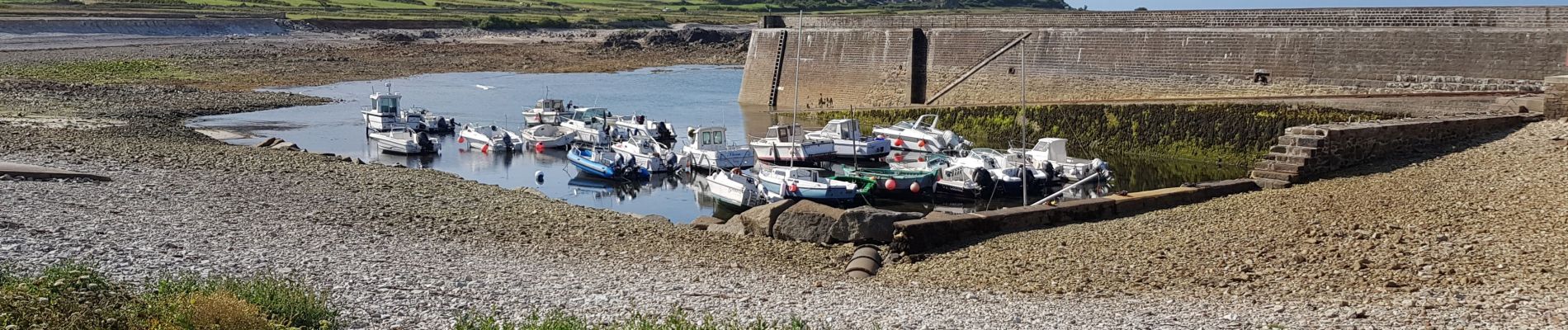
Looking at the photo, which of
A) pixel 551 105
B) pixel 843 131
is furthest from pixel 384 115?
pixel 843 131

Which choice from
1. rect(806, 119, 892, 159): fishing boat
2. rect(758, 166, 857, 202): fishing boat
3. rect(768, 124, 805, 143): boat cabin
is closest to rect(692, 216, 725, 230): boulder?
rect(758, 166, 857, 202): fishing boat

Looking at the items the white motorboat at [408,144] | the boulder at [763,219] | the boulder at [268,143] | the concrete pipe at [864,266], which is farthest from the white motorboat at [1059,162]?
the boulder at [268,143]

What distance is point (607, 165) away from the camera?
2902cm

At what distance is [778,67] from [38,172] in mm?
30697

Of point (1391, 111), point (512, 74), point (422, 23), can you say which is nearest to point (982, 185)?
point (1391, 111)

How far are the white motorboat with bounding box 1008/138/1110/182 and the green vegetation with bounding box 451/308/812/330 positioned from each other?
17.4m

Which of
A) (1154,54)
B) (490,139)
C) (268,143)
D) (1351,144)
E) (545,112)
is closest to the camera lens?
(1351,144)

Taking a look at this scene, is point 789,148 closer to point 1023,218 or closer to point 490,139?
point 490,139

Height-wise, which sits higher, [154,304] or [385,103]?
[154,304]

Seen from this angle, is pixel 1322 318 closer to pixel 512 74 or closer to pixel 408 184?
pixel 408 184

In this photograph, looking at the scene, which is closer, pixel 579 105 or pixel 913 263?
pixel 913 263

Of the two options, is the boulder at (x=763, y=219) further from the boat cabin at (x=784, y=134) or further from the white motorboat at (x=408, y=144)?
the white motorboat at (x=408, y=144)

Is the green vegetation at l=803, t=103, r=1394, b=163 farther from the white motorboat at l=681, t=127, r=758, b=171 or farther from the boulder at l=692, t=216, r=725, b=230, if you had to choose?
the boulder at l=692, t=216, r=725, b=230

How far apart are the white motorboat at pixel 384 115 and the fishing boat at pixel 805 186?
1567cm
